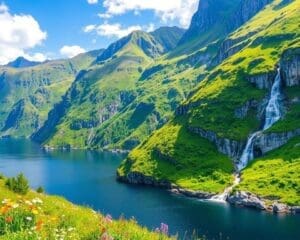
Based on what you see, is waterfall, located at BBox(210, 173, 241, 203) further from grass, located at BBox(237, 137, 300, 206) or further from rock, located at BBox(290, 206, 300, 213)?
rock, located at BBox(290, 206, 300, 213)

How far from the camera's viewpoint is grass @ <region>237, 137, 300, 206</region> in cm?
15862

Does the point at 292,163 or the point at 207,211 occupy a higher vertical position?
the point at 292,163

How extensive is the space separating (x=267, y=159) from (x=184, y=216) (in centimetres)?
6425

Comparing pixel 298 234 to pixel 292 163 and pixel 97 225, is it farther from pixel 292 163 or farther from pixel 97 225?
pixel 97 225

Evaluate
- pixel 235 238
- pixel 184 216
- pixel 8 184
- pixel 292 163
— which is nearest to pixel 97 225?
pixel 8 184

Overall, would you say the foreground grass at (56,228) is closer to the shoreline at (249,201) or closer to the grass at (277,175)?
the shoreline at (249,201)

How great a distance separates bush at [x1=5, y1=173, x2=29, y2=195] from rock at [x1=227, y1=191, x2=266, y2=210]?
126529 mm

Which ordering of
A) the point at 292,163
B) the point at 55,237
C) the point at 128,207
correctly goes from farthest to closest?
the point at 292,163
the point at 128,207
the point at 55,237

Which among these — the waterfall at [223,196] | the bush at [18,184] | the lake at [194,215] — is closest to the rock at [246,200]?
the waterfall at [223,196]

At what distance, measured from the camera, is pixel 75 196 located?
7618 inches

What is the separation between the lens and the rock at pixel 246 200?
154 metres

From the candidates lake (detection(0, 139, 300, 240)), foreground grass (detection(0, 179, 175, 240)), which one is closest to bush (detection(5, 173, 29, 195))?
foreground grass (detection(0, 179, 175, 240))

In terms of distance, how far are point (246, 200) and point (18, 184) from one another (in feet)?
436

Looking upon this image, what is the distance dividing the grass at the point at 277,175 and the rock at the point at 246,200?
3217mm
